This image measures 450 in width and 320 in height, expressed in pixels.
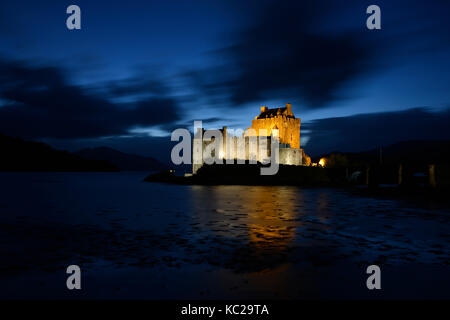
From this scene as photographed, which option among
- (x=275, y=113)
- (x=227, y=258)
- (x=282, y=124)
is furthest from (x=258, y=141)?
(x=227, y=258)

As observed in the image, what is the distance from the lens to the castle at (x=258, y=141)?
236ft

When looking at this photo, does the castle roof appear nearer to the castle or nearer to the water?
the castle

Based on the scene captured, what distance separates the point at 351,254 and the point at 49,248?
443 inches

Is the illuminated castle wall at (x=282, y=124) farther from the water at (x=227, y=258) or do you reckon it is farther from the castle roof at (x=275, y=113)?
the water at (x=227, y=258)

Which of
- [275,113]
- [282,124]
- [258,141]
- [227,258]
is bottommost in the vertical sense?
[227,258]

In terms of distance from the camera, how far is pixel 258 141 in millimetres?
72438

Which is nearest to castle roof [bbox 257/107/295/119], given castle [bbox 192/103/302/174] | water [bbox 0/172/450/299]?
castle [bbox 192/103/302/174]

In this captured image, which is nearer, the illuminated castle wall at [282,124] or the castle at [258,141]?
the castle at [258,141]

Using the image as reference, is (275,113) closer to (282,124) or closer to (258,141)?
(282,124)

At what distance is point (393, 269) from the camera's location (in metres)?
9.90

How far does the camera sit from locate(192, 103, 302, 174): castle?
7188cm

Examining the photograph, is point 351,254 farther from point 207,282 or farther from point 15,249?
point 15,249

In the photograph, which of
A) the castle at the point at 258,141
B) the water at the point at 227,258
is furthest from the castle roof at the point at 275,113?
the water at the point at 227,258

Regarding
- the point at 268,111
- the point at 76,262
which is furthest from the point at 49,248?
the point at 268,111
